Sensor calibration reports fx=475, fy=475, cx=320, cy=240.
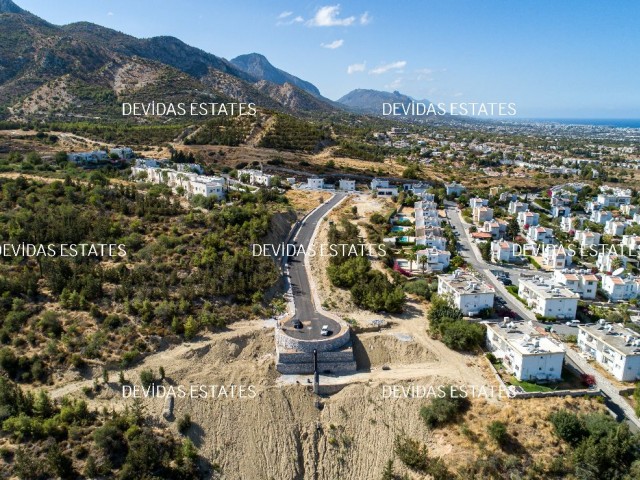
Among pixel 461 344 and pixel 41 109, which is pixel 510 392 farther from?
pixel 41 109

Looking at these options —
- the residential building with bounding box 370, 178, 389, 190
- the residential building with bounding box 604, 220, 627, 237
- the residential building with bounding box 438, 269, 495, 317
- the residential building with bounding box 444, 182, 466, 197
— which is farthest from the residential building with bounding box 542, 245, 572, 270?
the residential building with bounding box 370, 178, 389, 190

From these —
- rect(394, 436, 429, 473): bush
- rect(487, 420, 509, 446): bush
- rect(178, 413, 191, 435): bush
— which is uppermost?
rect(487, 420, 509, 446): bush

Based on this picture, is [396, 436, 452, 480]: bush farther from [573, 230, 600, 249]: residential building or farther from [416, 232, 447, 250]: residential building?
[573, 230, 600, 249]: residential building

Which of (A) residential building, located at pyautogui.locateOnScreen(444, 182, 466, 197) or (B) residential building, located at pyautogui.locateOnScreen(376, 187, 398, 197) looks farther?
(A) residential building, located at pyautogui.locateOnScreen(444, 182, 466, 197)

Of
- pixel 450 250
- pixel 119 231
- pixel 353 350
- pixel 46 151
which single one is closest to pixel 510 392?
pixel 353 350

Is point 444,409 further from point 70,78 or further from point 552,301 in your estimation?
point 70,78

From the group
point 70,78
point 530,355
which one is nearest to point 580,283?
point 530,355

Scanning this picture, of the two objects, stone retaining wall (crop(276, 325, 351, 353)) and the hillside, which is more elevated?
the hillside
